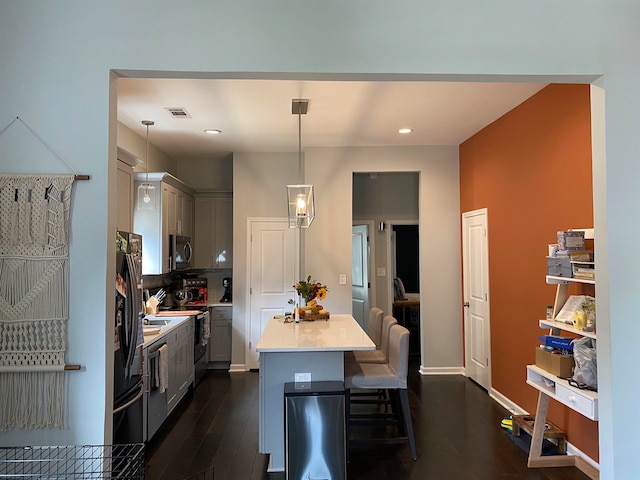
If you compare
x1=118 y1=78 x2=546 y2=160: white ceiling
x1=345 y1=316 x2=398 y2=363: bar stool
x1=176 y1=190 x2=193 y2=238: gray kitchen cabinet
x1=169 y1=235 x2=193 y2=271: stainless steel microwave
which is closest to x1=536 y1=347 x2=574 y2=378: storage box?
x1=345 y1=316 x2=398 y2=363: bar stool

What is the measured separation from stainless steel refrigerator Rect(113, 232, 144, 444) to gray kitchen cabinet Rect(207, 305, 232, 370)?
2.56 meters

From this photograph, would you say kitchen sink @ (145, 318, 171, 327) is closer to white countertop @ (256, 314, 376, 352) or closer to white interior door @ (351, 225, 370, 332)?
white countertop @ (256, 314, 376, 352)

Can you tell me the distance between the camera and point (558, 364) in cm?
270

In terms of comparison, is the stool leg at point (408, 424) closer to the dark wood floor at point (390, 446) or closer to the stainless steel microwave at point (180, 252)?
the dark wood floor at point (390, 446)

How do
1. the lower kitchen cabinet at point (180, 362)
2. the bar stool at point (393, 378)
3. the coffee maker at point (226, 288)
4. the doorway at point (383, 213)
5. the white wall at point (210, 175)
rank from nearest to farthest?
1. the bar stool at point (393, 378)
2. the lower kitchen cabinet at point (180, 362)
3. the coffee maker at point (226, 288)
4. the white wall at point (210, 175)
5. the doorway at point (383, 213)

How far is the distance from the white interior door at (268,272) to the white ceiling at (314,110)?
1103mm

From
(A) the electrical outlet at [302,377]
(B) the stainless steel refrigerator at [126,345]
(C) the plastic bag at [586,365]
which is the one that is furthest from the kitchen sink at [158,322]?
(C) the plastic bag at [586,365]

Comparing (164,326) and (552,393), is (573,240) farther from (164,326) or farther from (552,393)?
(164,326)

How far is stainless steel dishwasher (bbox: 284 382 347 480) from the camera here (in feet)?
8.52

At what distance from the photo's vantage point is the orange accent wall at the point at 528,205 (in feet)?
9.67

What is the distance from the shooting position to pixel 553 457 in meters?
2.93

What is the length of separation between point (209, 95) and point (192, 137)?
1458 mm

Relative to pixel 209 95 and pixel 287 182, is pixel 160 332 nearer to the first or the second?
pixel 209 95

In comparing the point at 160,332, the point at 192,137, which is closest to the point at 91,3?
the point at 160,332
